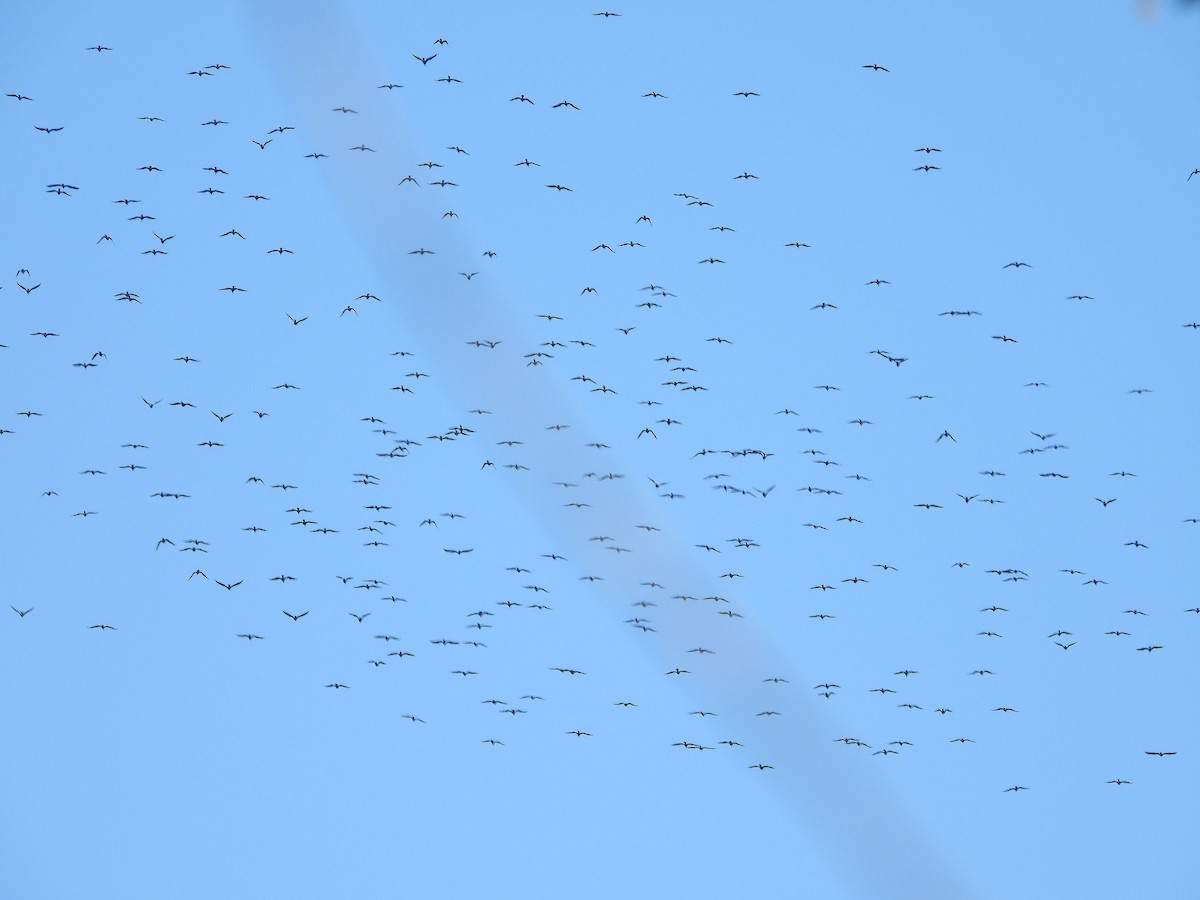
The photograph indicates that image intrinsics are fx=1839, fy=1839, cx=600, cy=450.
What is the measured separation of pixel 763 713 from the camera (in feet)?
24.0

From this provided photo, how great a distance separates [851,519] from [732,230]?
13.7 metres

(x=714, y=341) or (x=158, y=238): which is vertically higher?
(x=158, y=238)

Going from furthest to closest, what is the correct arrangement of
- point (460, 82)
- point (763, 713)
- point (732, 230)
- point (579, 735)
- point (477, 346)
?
1. point (579, 735)
2. point (732, 230)
3. point (460, 82)
4. point (763, 713)
5. point (477, 346)

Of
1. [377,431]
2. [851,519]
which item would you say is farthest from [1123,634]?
[377,431]

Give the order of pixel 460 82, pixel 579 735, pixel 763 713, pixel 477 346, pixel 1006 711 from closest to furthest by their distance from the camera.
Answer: pixel 477 346, pixel 763 713, pixel 460 82, pixel 579 735, pixel 1006 711

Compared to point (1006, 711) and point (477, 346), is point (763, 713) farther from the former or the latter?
point (1006, 711)

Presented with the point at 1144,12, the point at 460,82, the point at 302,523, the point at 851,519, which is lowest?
the point at 851,519

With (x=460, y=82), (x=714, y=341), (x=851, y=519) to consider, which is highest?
(x=460, y=82)

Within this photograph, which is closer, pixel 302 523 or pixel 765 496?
pixel 765 496

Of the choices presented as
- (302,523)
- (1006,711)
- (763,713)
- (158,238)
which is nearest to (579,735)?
(302,523)

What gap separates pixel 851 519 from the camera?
54.9 meters

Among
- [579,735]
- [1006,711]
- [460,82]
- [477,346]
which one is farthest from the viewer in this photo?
[1006,711]

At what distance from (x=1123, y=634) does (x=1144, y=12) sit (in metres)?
44.8

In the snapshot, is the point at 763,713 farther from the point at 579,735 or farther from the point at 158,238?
the point at 579,735
